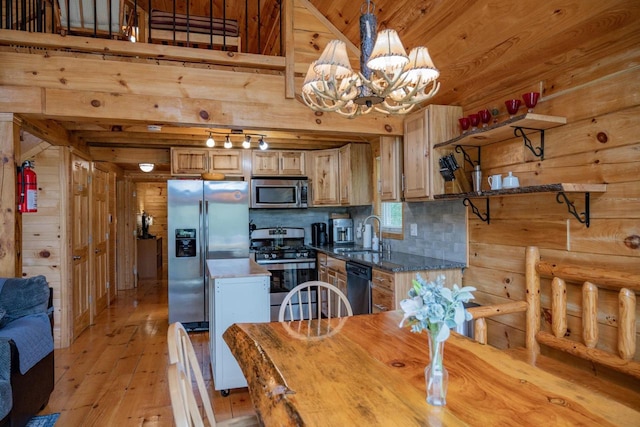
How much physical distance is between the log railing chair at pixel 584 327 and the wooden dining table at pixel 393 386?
659 mm

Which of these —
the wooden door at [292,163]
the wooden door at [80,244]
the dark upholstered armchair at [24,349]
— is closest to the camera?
the dark upholstered armchair at [24,349]

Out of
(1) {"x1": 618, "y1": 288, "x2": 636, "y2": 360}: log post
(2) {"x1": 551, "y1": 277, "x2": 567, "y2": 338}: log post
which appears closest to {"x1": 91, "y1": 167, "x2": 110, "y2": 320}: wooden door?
(2) {"x1": 551, "y1": 277, "x2": 567, "y2": 338}: log post

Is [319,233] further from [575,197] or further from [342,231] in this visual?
[575,197]

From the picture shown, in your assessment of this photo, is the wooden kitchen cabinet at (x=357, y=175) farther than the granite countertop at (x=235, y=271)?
Yes

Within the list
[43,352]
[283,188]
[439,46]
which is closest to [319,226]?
[283,188]

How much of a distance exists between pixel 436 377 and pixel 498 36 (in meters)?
2.11

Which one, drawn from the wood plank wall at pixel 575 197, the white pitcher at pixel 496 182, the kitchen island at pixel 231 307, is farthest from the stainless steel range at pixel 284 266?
the white pitcher at pixel 496 182

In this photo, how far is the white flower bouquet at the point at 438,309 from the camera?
3.51 ft

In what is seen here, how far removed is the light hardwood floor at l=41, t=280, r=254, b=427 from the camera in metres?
2.56

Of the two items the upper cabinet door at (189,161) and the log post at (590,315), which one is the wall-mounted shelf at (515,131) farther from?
the upper cabinet door at (189,161)

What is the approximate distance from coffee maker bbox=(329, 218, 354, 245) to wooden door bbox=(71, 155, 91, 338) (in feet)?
9.98

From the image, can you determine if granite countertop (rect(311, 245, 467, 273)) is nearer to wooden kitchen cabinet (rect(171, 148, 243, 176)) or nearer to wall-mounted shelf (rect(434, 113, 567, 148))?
wall-mounted shelf (rect(434, 113, 567, 148))

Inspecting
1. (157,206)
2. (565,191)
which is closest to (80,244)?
(565,191)

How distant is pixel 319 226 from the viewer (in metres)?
5.52
